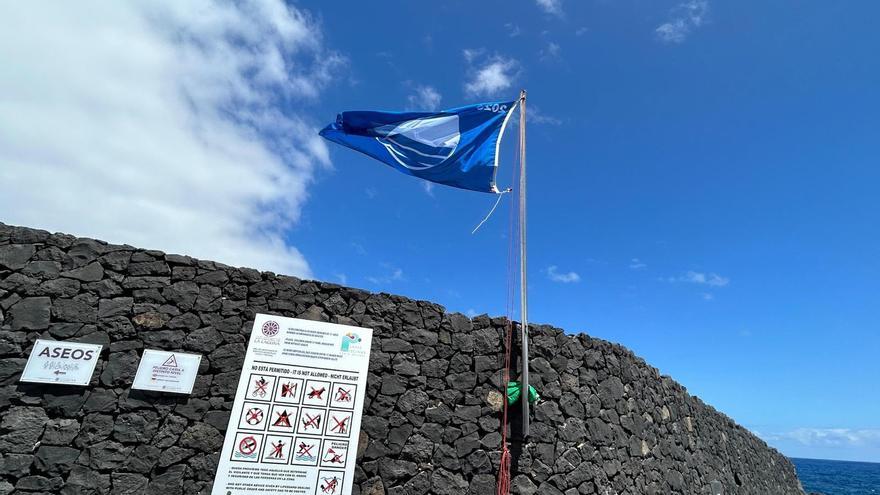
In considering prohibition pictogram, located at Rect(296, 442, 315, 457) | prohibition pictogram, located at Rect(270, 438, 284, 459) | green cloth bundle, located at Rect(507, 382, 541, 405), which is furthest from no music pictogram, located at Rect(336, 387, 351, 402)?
green cloth bundle, located at Rect(507, 382, 541, 405)

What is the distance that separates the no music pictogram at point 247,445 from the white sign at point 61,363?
5.59ft

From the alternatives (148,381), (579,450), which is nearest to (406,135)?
(148,381)

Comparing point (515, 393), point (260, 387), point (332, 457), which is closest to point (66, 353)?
point (260, 387)

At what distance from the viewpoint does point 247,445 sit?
505cm

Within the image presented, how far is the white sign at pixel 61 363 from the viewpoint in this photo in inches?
184

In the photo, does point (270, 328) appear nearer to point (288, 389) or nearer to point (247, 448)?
point (288, 389)

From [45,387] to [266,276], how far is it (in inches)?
94.8

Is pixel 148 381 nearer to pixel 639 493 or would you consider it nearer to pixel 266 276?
pixel 266 276

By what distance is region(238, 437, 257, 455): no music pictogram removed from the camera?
5027 mm

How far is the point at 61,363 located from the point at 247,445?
2088mm

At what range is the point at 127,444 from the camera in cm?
477

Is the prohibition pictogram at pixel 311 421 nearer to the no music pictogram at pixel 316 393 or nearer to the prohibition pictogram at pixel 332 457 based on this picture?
the no music pictogram at pixel 316 393

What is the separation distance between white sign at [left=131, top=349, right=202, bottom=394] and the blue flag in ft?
10.6

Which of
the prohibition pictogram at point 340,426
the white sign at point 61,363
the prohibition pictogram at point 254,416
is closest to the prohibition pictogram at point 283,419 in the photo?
the prohibition pictogram at point 254,416
